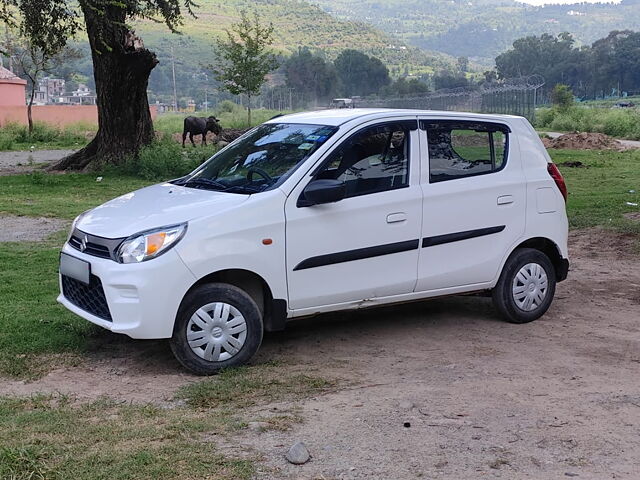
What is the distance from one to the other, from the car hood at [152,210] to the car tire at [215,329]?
1.71 feet

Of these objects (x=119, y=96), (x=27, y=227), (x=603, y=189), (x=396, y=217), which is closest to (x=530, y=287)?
(x=396, y=217)

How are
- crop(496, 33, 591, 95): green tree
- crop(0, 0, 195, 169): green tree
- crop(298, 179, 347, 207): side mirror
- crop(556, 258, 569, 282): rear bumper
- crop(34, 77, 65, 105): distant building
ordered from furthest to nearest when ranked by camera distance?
crop(34, 77, 65, 105): distant building
crop(496, 33, 591, 95): green tree
crop(0, 0, 195, 169): green tree
crop(556, 258, 569, 282): rear bumper
crop(298, 179, 347, 207): side mirror

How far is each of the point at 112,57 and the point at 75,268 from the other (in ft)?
49.3

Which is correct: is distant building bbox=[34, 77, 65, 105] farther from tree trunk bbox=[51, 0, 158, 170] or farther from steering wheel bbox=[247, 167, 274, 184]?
steering wheel bbox=[247, 167, 274, 184]

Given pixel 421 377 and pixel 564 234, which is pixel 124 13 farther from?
pixel 421 377

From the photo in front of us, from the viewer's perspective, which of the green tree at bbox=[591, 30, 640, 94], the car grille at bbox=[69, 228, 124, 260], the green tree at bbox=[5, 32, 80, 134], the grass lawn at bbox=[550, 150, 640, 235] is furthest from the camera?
the green tree at bbox=[591, 30, 640, 94]

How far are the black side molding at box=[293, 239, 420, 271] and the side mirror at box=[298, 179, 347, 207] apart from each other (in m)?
0.40

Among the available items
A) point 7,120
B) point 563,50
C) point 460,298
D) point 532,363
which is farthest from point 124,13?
point 563,50

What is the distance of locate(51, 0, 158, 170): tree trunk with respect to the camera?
1962 cm

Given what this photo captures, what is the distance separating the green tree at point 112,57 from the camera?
730 inches

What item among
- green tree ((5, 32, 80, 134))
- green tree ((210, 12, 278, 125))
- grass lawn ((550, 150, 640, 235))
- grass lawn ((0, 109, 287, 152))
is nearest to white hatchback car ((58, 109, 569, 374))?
grass lawn ((550, 150, 640, 235))

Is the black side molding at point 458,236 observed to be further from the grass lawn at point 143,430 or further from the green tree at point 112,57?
the green tree at point 112,57

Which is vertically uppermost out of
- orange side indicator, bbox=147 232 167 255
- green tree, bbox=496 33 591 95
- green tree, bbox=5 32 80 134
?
green tree, bbox=496 33 591 95

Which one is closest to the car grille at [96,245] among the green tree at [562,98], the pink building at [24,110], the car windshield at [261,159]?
the car windshield at [261,159]
